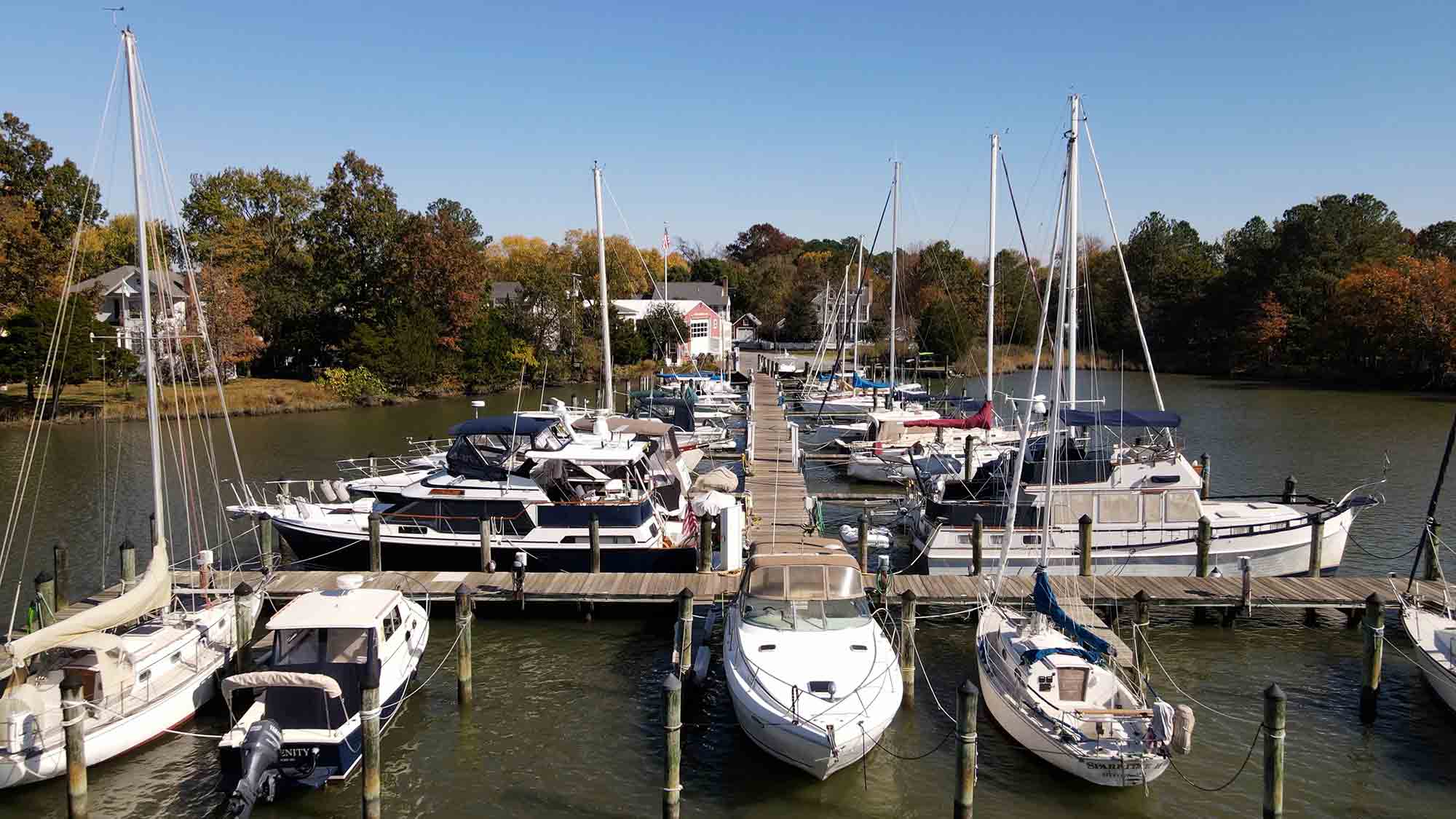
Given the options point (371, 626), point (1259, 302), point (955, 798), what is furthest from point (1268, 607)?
point (1259, 302)

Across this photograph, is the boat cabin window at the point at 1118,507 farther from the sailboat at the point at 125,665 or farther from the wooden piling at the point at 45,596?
the wooden piling at the point at 45,596

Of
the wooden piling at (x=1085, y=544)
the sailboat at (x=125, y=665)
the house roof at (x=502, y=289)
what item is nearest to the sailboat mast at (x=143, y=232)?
the sailboat at (x=125, y=665)

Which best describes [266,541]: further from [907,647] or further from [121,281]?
[121,281]

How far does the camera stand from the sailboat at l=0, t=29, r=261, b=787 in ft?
47.5

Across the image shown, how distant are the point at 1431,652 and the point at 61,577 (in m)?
27.2

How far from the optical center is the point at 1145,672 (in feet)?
56.8

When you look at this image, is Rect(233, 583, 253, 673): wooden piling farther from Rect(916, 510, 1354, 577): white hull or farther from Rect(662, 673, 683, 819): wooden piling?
Rect(916, 510, 1354, 577): white hull

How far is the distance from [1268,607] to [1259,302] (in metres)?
79.9

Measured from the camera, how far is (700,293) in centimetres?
10981

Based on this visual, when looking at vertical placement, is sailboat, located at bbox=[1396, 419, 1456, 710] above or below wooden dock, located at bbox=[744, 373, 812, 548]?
below

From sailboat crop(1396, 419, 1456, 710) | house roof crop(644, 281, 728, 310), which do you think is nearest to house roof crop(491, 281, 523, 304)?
house roof crop(644, 281, 728, 310)

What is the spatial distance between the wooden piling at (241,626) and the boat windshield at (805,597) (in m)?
9.32

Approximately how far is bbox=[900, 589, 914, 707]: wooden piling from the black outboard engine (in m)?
10.4

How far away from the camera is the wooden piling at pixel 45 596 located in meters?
18.6
